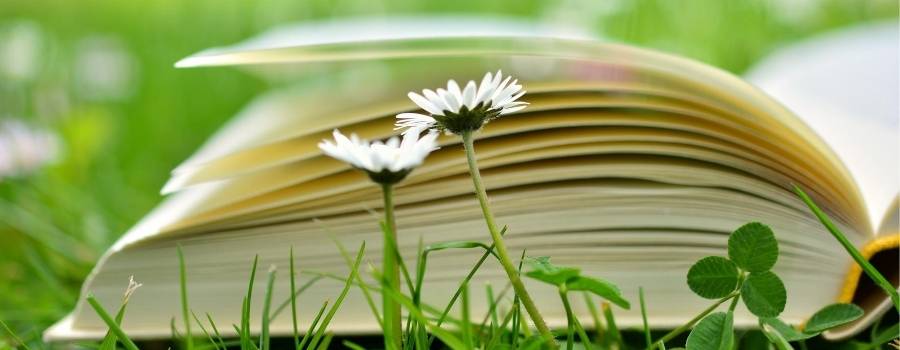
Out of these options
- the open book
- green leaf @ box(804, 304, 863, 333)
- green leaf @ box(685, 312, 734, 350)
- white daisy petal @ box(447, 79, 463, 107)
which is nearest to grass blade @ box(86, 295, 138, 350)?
the open book

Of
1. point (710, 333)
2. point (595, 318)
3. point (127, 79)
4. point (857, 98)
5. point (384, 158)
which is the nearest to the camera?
point (384, 158)

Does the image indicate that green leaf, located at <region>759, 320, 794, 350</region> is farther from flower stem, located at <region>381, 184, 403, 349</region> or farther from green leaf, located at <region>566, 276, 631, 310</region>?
flower stem, located at <region>381, 184, 403, 349</region>

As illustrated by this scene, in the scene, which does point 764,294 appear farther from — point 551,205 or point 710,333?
point 551,205

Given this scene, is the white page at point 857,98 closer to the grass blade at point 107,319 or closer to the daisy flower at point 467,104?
the daisy flower at point 467,104

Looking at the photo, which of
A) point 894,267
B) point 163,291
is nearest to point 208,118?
point 163,291

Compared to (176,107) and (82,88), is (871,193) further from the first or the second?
(82,88)

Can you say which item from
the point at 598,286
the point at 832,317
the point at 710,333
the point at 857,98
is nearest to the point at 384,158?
the point at 598,286
